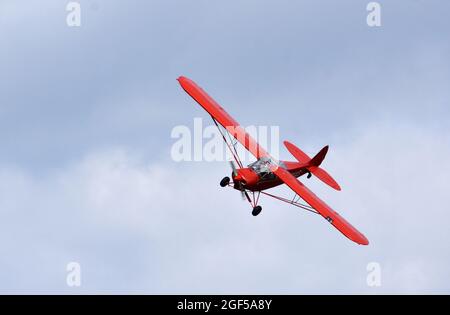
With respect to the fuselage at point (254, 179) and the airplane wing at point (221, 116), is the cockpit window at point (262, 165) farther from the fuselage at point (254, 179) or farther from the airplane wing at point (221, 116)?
the airplane wing at point (221, 116)

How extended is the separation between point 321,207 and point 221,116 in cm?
891

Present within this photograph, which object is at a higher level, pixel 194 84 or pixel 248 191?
pixel 194 84

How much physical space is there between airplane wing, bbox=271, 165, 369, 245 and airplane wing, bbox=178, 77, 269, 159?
6.01 ft

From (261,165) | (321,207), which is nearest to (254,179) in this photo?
Result: (261,165)

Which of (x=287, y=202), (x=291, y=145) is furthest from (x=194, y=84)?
(x=287, y=202)

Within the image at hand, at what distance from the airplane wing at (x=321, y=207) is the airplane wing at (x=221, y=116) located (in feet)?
6.01

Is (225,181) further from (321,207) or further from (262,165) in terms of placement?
(321,207)

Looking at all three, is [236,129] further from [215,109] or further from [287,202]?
[287,202]

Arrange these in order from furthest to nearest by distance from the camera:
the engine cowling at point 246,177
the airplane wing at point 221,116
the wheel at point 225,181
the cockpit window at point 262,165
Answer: the airplane wing at point 221,116
the cockpit window at point 262,165
the wheel at point 225,181
the engine cowling at point 246,177

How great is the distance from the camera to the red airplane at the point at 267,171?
4431cm

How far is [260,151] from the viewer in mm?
48281

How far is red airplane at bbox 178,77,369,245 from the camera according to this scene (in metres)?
44.3

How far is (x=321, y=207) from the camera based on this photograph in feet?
146

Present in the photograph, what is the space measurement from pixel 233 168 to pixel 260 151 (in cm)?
242
